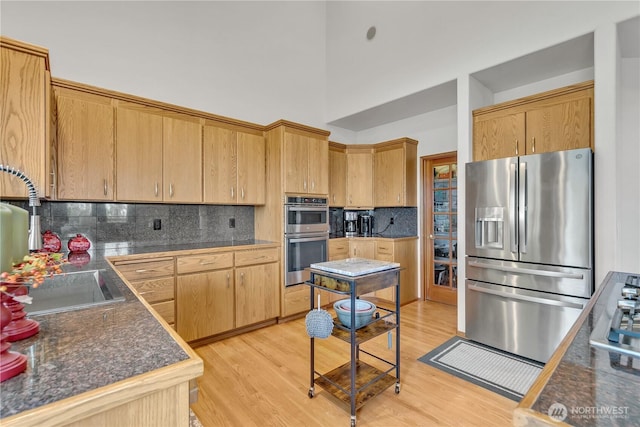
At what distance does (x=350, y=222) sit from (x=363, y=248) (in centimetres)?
69

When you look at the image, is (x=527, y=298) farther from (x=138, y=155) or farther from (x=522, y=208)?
(x=138, y=155)

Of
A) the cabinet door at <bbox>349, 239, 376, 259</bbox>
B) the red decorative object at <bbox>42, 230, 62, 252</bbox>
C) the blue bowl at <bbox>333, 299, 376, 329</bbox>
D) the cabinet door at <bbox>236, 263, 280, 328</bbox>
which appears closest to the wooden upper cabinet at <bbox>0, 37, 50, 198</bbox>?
the red decorative object at <bbox>42, 230, 62, 252</bbox>

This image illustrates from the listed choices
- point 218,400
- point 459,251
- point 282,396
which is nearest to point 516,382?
point 459,251

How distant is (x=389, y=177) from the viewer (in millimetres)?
4363

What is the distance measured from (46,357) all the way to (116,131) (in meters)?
2.53

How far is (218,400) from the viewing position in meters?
2.06

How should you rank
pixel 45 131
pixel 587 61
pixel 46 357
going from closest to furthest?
1. pixel 46 357
2. pixel 45 131
3. pixel 587 61

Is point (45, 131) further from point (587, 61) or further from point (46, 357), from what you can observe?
point (587, 61)

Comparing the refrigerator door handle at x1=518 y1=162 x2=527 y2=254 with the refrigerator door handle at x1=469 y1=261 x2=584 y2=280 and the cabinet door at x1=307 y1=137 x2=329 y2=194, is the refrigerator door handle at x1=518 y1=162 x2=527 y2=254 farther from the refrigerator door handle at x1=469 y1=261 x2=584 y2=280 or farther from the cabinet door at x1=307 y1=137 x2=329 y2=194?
the cabinet door at x1=307 y1=137 x2=329 y2=194

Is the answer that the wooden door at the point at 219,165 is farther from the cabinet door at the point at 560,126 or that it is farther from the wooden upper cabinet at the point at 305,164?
the cabinet door at the point at 560,126

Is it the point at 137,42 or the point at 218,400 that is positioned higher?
the point at 137,42

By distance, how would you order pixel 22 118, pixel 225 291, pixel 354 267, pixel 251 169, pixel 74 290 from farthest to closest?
pixel 251 169, pixel 225 291, pixel 354 267, pixel 22 118, pixel 74 290

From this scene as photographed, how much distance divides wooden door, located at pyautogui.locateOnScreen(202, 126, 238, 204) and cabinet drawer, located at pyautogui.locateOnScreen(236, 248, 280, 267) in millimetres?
620

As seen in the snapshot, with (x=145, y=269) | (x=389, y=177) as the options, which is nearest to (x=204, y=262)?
(x=145, y=269)
